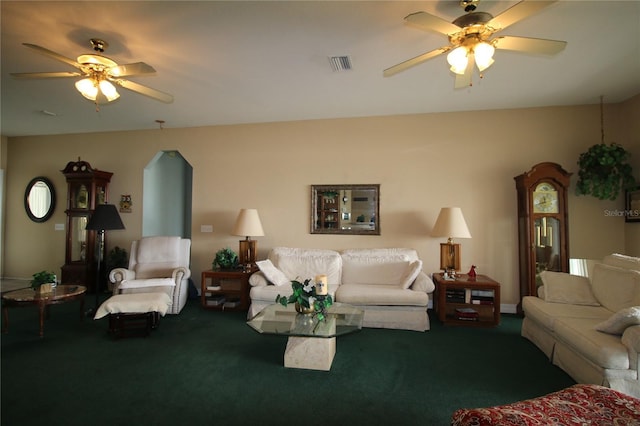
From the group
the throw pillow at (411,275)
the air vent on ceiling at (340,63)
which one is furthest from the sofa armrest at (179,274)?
the air vent on ceiling at (340,63)

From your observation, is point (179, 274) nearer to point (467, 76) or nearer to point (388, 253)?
point (388, 253)

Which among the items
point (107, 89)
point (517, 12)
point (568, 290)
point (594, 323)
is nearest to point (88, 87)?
point (107, 89)

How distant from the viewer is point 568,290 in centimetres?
303

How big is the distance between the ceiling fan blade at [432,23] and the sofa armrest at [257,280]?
122 inches

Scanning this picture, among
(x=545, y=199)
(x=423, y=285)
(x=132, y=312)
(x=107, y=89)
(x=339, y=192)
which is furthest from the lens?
(x=339, y=192)

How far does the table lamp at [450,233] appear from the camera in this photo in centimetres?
380

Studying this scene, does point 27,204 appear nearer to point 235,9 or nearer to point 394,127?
point 235,9

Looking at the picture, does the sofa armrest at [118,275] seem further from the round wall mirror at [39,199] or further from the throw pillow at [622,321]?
the throw pillow at [622,321]

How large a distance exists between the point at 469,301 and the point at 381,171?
81.1 inches

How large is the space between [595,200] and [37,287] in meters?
6.72

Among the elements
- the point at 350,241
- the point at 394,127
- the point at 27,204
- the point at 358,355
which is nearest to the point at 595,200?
the point at 394,127

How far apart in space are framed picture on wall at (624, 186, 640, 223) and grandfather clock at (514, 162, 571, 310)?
→ 781mm

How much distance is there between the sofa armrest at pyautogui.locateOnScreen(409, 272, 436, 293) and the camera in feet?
11.7

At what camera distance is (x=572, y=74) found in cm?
320
